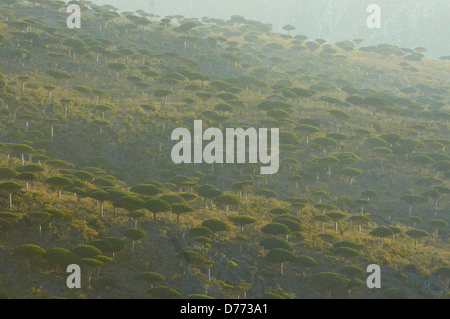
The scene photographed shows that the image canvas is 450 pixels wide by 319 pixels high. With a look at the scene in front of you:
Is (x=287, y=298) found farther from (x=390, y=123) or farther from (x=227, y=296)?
(x=390, y=123)

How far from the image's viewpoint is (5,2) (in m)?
109

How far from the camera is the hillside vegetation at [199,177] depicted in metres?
38.3

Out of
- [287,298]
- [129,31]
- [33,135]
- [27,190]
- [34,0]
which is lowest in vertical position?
[287,298]

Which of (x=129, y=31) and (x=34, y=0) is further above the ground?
(x=34, y=0)

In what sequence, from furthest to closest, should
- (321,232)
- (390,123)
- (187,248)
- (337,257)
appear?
1. (390,123)
2. (321,232)
3. (337,257)
4. (187,248)

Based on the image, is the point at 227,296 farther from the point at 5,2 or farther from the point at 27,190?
the point at 5,2

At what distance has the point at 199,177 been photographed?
59.8 metres

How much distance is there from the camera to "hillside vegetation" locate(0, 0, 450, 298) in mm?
38281

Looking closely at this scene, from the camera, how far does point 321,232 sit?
49.4 m
